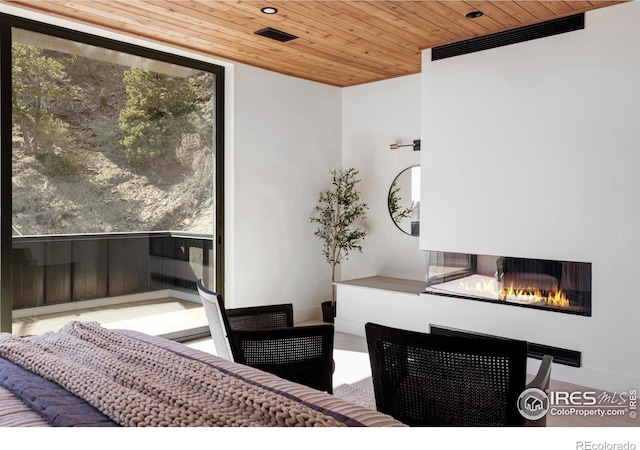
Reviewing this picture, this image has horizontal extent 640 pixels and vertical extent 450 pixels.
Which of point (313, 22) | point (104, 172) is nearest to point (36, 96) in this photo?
point (104, 172)

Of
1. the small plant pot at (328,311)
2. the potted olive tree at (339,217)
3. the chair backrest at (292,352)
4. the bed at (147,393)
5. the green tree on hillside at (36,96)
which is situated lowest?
the small plant pot at (328,311)

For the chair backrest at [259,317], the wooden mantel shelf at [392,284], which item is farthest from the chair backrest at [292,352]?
the wooden mantel shelf at [392,284]

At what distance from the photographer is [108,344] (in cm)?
187

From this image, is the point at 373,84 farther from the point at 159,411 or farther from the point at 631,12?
the point at 159,411

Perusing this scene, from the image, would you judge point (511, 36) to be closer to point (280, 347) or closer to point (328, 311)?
point (280, 347)

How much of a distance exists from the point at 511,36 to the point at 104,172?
3232 millimetres

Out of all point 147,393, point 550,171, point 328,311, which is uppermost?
point 550,171

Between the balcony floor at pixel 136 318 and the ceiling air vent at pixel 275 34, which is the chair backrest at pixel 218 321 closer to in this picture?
the balcony floor at pixel 136 318

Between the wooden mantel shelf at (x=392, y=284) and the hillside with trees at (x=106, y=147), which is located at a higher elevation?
the hillside with trees at (x=106, y=147)

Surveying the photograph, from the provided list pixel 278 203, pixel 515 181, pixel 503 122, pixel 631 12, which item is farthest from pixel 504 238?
pixel 278 203

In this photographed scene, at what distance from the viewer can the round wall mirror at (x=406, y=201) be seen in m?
5.10

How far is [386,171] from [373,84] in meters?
0.96

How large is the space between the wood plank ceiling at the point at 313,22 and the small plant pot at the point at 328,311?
242 centimetres

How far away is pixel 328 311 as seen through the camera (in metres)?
5.24
